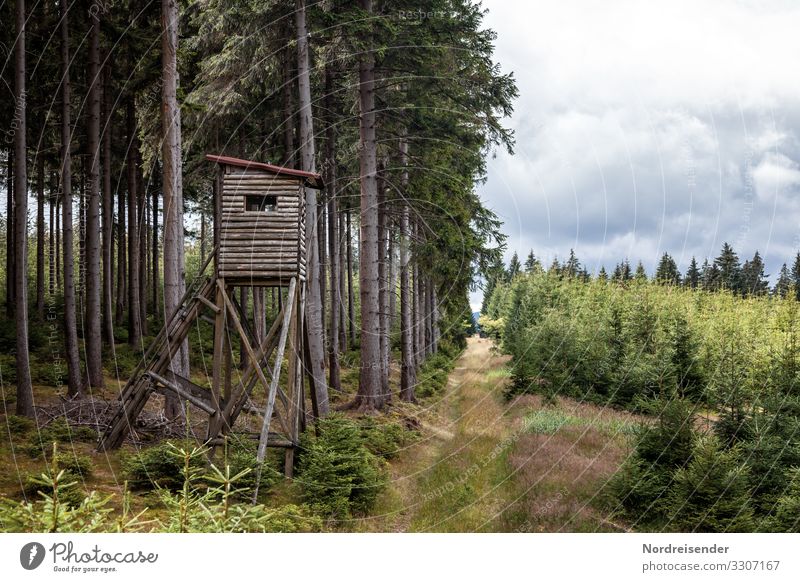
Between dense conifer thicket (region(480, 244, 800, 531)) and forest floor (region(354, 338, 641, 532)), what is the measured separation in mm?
843

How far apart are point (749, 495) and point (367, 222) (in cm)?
1148

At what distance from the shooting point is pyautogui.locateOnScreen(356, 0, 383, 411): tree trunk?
55.4 ft

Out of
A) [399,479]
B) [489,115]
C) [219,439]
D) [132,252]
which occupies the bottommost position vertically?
[399,479]

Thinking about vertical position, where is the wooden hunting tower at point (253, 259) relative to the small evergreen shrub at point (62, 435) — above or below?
above

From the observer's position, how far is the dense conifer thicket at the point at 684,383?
27.5ft

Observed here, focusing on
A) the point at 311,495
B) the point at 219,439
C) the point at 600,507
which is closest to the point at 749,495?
the point at 600,507

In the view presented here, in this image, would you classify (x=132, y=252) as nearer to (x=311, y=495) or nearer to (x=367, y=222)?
(x=367, y=222)

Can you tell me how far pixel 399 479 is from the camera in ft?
37.7

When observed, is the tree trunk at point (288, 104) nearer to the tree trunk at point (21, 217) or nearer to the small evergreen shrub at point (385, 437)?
the tree trunk at point (21, 217)

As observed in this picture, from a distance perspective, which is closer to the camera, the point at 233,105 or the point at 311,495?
the point at 311,495

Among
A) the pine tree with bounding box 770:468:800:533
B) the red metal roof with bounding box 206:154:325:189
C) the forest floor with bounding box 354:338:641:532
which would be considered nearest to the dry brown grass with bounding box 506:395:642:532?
the forest floor with bounding box 354:338:641:532

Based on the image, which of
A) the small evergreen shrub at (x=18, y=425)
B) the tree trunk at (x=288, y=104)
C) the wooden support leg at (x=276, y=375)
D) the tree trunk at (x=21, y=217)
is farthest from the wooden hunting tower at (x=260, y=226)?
the tree trunk at (x=288, y=104)

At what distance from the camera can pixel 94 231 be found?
16.8 m

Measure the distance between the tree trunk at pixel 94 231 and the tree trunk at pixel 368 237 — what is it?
25.3 feet
